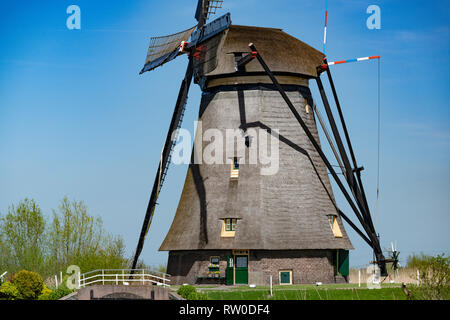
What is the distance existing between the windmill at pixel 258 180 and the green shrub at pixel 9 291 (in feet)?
21.6

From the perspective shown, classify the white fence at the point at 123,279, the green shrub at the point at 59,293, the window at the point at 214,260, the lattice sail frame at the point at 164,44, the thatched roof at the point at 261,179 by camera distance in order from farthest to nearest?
the lattice sail frame at the point at 164,44 → the window at the point at 214,260 → the thatched roof at the point at 261,179 → the white fence at the point at 123,279 → the green shrub at the point at 59,293

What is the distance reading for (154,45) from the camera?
1609 inches

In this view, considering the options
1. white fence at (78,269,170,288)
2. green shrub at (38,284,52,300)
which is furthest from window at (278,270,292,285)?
green shrub at (38,284,52,300)

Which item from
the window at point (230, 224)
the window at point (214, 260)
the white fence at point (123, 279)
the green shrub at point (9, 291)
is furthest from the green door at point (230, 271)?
the green shrub at point (9, 291)

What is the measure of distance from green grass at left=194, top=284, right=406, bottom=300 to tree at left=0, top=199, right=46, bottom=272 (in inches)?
683

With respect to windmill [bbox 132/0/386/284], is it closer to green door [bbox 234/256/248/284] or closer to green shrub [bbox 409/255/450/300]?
green door [bbox 234/256/248/284]

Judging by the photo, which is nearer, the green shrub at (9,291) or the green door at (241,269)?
the green shrub at (9,291)

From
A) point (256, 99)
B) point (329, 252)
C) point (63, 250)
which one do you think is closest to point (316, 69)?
point (256, 99)

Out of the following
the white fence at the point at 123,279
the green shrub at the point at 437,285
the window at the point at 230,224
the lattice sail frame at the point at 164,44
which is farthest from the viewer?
the lattice sail frame at the point at 164,44

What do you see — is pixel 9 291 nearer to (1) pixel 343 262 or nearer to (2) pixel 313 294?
(2) pixel 313 294

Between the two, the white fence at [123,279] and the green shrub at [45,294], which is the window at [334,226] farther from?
the green shrub at [45,294]

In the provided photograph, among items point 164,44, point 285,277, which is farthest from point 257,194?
point 164,44

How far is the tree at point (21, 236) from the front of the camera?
46.3 m

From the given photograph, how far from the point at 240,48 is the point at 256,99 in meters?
2.35
